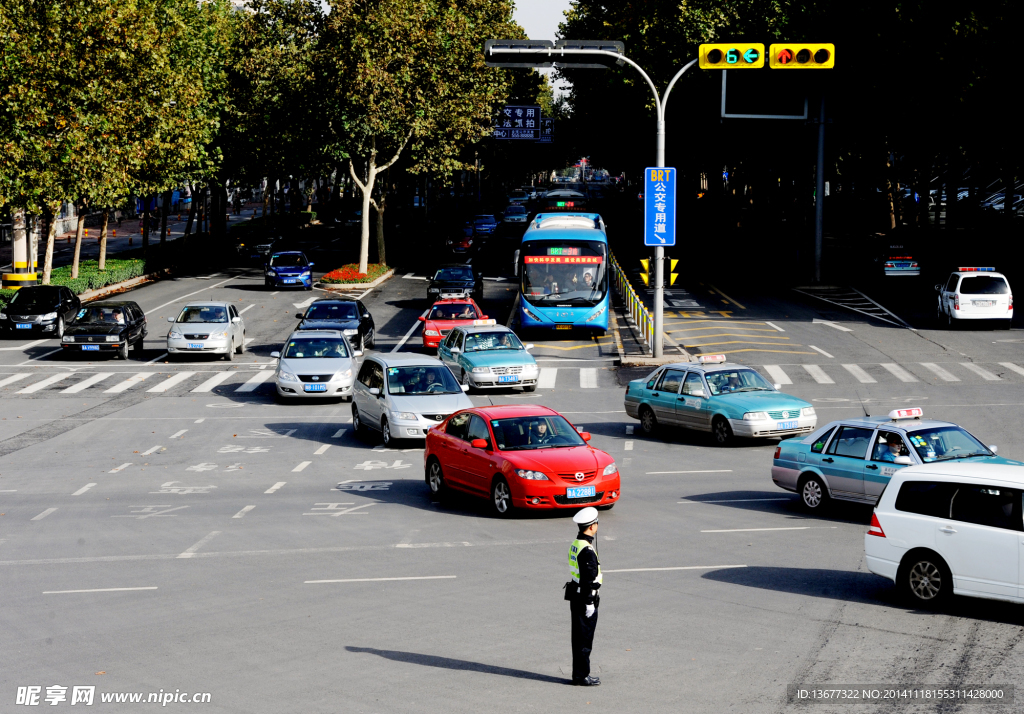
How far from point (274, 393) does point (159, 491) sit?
11.8 meters

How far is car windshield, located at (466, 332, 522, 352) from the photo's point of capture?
1233 inches

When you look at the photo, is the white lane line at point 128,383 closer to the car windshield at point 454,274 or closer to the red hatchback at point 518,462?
the red hatchback at point 518,462

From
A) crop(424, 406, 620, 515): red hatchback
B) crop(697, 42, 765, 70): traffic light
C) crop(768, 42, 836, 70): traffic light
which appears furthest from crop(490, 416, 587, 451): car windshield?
crop(768, 42, 836, 70): traffic light

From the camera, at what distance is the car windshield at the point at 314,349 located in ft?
97.7

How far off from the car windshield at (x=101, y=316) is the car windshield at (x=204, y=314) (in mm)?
1980

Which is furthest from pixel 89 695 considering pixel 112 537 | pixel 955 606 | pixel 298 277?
pixel 298 277

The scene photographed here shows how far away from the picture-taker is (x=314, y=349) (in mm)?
29922

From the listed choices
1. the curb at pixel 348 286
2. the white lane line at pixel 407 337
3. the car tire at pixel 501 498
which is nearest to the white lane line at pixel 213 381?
the white lane line at pixel 407 337

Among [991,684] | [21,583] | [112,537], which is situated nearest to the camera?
[991,684]

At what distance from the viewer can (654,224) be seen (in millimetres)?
34375

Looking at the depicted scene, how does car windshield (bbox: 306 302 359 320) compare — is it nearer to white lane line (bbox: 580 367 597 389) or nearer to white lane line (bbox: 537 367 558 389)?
white lane line (bbox: 537 367 558 389)

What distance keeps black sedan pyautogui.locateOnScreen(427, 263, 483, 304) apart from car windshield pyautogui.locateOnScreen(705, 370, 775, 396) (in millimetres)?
25671

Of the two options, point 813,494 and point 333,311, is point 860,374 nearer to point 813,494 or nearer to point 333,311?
point 813,494

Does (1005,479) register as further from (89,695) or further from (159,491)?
(159,491)
